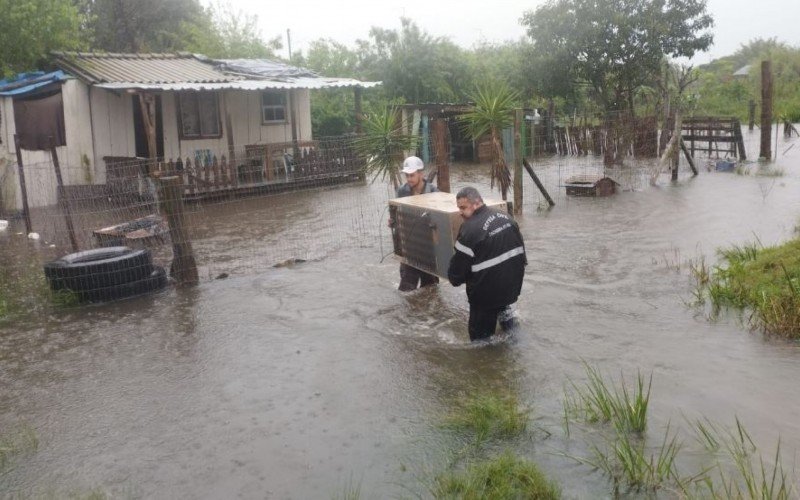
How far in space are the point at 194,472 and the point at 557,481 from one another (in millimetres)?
2200

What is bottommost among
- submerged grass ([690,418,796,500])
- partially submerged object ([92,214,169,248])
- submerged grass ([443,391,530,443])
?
submerged grass ([690,418,796,500])

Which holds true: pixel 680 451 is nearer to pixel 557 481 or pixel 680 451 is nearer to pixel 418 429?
pixel 557 481

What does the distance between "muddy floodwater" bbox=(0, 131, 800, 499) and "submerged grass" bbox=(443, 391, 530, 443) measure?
11 cm

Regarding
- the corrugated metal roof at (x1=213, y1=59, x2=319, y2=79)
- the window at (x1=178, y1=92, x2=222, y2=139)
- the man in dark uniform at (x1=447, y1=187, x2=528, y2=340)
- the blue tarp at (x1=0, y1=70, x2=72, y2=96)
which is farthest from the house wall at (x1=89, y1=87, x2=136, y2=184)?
the man in dark uniform at (x1=447, y1=187, x2=528, y2=340)

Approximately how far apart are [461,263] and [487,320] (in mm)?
660

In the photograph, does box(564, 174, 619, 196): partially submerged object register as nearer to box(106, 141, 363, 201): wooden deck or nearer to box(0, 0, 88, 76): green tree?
box(106, 141, 363, 201): wooden deck

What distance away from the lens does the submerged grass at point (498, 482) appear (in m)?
4.16

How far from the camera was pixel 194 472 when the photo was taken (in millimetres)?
4723

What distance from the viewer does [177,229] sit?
8828 millimetres

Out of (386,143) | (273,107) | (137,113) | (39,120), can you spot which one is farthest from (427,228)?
(273,107)

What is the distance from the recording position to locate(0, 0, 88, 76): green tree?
1606 centimetres

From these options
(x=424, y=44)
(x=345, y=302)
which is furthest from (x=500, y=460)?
(x=424, y=44)

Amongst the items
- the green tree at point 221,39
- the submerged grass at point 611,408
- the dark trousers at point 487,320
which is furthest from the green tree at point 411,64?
the submerged grass at point 611,408

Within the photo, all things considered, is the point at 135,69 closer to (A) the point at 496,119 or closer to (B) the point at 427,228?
(A) the point at 496,119
